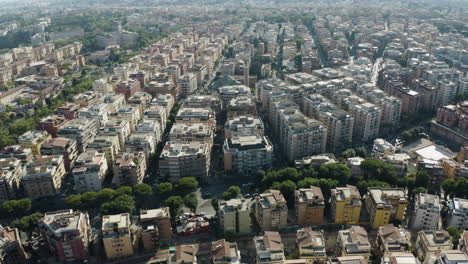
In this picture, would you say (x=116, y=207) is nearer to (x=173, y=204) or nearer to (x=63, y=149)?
(x=173, y=204)

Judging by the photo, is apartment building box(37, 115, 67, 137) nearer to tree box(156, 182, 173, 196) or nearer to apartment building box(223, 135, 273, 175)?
tree box(156, 182, 173, 196)

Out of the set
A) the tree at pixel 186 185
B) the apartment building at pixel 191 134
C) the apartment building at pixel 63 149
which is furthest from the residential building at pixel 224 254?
the apartment building at pixel 63 149

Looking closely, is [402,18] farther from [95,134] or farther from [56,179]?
[56,179]

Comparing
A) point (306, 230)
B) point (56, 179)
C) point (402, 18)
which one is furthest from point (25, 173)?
point (402, 18)

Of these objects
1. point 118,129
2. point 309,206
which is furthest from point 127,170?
point 309,206

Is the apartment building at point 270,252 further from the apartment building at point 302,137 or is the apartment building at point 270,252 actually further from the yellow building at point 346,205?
the apartment building at point 302,137

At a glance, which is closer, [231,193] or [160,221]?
[160,221]
